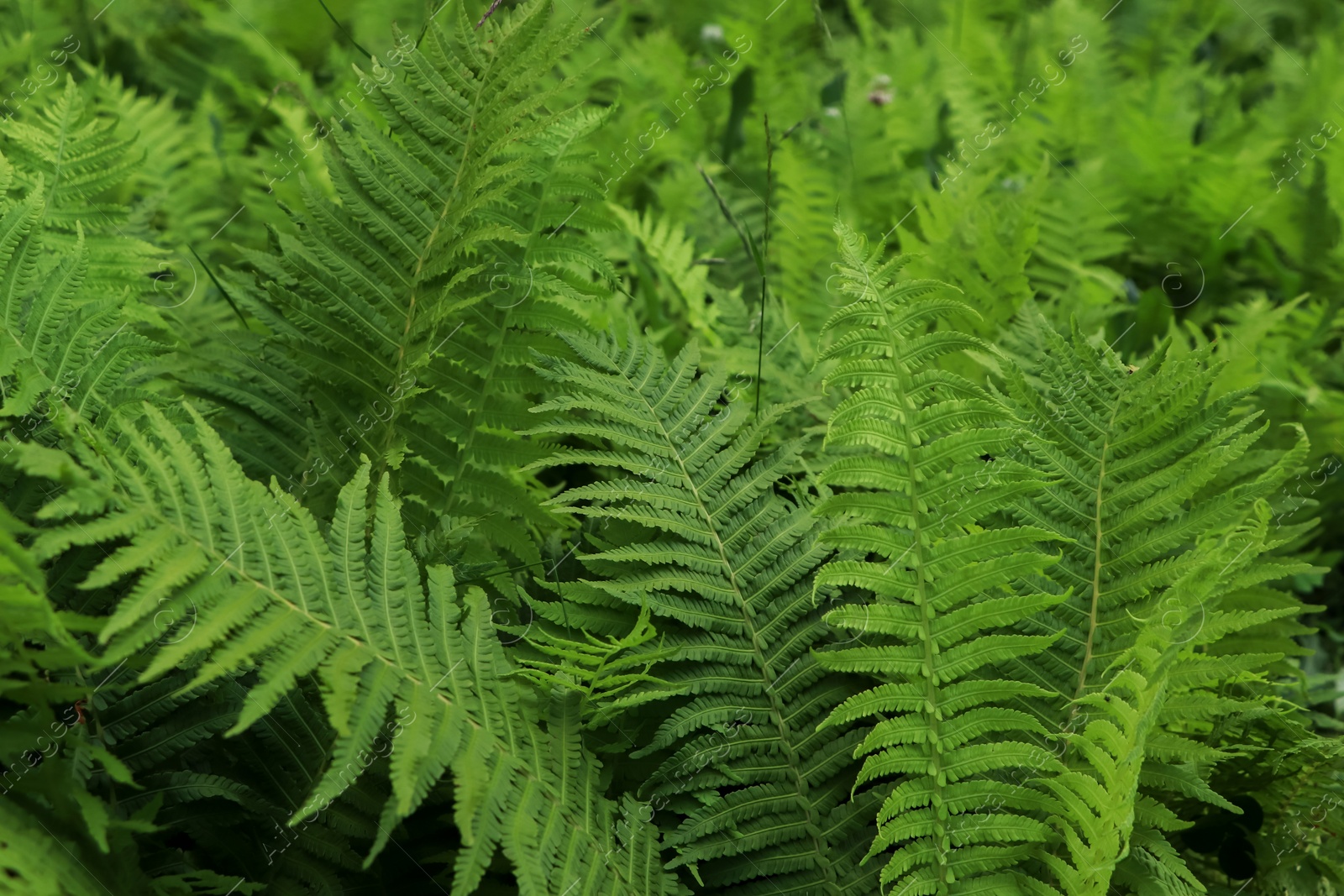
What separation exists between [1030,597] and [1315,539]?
131 centimetres

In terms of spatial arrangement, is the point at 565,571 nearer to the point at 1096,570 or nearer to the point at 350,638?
the point at 350,638

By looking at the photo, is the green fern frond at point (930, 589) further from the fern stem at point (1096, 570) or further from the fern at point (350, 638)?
the fern at point (350, 638)

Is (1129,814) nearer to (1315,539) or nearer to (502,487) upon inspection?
(502,487)

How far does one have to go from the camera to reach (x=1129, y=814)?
92 cm

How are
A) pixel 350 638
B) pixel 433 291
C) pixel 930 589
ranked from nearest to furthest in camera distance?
pixel 350 638, pixel 930 589, pixel 433 291

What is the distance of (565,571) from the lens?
1306 millimetres

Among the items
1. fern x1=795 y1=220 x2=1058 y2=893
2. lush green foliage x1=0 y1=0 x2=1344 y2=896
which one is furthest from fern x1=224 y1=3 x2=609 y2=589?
fern x1=795 y1=220 x2=1058 y2=893

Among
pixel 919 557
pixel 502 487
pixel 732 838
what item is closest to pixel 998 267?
pixel 919 557

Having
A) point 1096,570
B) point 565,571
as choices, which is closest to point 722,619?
point 565,571

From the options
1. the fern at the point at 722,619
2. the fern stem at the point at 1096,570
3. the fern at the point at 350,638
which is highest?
the fern stem at the point at 1096,570

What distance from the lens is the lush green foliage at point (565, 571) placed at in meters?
0.90

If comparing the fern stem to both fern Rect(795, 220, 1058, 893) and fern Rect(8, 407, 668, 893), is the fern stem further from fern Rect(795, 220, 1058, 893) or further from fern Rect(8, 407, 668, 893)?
fern Rect(8, 407, 668, 893)

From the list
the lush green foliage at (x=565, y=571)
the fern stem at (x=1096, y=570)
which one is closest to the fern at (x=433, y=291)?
the lush green foliage at (x=565, y=571)

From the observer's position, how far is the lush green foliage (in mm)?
895
